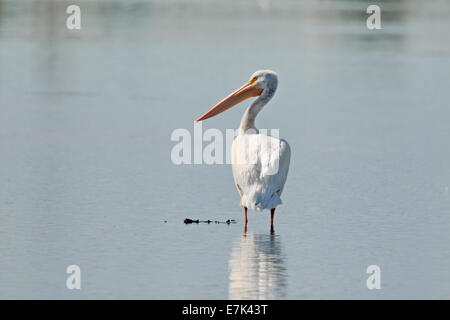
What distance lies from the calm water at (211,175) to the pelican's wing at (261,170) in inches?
10.2

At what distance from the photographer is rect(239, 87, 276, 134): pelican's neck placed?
9547 mm

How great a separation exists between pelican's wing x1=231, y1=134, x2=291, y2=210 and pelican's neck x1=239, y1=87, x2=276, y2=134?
47 centimetres

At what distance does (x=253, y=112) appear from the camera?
9680 mm

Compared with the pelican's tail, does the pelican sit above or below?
above

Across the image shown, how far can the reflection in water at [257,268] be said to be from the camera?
687cm

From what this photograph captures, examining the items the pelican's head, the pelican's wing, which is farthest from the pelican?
the pelican's head

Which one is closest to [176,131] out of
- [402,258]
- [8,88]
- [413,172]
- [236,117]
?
[236,117]

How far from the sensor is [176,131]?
12.7 metres

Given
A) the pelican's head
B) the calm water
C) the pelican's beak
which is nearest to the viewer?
the calm water

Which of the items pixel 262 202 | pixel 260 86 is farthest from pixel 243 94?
pixel 262 202

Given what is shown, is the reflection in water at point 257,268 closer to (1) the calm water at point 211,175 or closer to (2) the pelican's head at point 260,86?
(1) the calm water at point 211,175

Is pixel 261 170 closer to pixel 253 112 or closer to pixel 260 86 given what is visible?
pixel 253 112

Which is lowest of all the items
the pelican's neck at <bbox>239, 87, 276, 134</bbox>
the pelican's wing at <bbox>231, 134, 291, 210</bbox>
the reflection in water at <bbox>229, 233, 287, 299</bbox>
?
the reflection in water at <bbox>229, 233, 287, 299</bbox>

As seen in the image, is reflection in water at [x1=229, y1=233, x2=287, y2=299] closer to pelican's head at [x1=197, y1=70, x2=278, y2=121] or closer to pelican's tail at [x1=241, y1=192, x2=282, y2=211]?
pelican's tail at [x1=241, y1=192, x2=282, y2=211]
